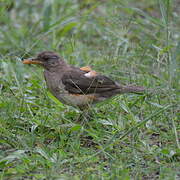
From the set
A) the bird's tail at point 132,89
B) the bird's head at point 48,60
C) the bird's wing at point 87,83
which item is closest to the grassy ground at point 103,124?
the bird's tail at point 132,89

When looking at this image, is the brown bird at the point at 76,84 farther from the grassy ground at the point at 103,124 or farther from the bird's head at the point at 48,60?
the grassy ground at the point at 103,124

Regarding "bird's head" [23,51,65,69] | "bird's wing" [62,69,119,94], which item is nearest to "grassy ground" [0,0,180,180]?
"bird's wing" [62,69,119,94]

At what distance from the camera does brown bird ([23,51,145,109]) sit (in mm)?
6766

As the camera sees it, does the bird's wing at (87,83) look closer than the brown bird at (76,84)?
No

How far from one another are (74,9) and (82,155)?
5.90 m

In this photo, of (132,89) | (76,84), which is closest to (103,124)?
(132,89)

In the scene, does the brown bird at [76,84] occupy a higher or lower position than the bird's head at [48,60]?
lower

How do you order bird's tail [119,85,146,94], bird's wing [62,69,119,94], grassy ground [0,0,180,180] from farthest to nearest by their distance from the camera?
1. bird's wing [62,69,119,94]
2. bird's tail [119,85,146,94]
3. grassy ground [0,0,180,180]

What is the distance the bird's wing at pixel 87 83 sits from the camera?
6902mm

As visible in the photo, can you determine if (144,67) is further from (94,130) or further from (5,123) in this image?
(5,123)

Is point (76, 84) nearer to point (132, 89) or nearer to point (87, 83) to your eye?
point (87, 83)

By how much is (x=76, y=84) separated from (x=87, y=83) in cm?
17

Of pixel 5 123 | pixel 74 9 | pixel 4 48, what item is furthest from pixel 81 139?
pixel 74 9

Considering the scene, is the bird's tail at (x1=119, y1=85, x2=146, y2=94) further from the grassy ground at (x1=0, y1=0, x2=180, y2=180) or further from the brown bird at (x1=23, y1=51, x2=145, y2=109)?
the grassy ground at (x1=0, y1=0, x2=180, y2=180)
